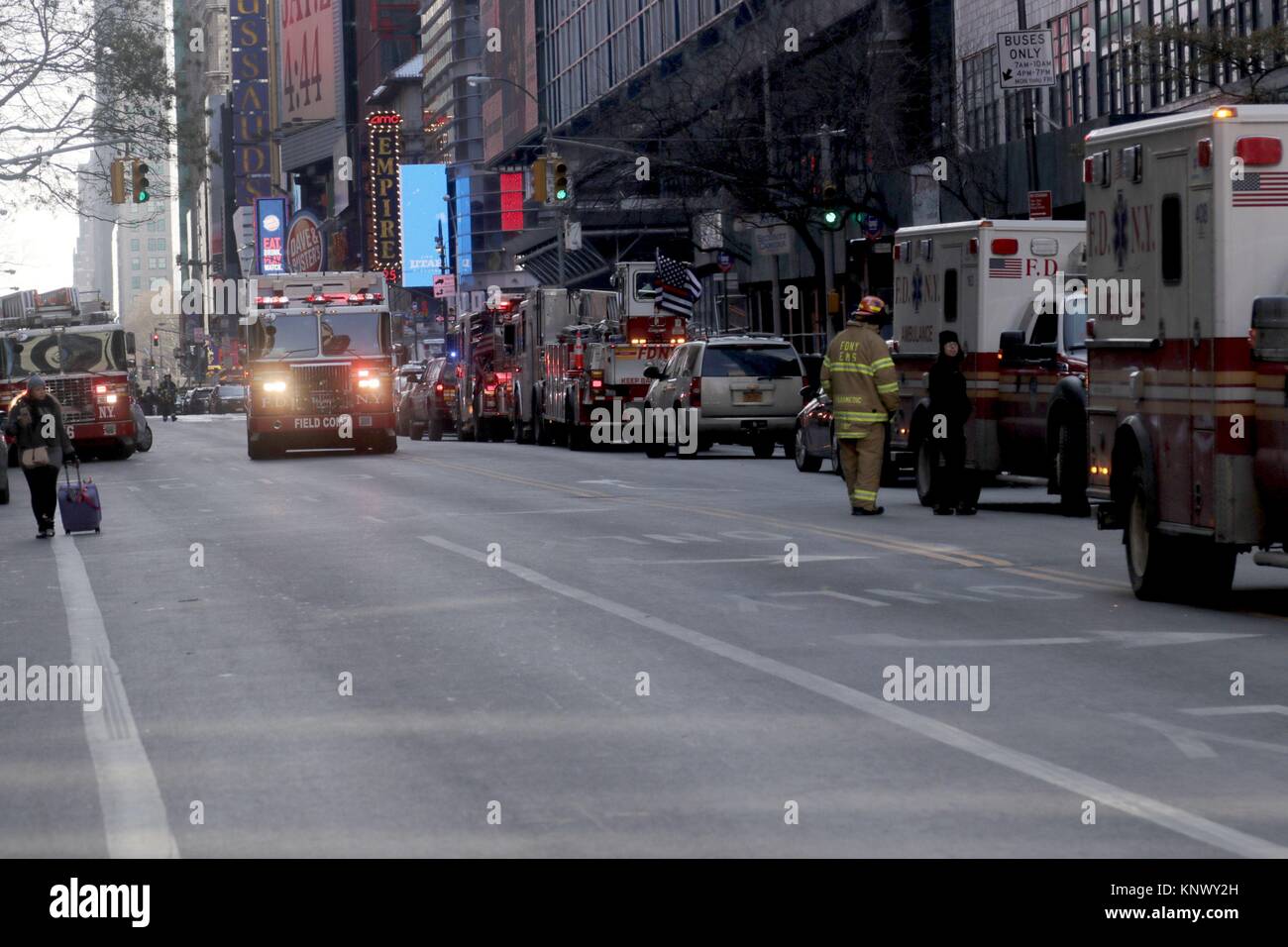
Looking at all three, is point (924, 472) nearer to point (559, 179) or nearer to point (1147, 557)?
point (1147, 557)

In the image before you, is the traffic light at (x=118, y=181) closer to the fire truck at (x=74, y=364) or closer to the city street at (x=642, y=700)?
the fire truck at (x=74, y=364)

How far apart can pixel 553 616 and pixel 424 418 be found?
147ft

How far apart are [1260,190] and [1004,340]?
792 centimetres

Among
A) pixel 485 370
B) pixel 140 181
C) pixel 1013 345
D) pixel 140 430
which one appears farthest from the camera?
pixel 485 370

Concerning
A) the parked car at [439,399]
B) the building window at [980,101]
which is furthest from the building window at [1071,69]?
the parked car at [439,399]

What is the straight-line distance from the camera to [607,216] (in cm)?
8450

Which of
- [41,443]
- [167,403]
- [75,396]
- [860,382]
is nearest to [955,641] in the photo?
[860,382]

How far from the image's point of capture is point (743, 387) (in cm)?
3456

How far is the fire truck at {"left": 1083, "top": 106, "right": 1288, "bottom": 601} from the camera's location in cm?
1247

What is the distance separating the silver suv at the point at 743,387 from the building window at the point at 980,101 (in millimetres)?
14268

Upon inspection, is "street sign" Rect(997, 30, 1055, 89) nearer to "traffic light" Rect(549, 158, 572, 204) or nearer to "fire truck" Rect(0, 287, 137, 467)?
"traffic light" Rect(549, 158, 572, 204)

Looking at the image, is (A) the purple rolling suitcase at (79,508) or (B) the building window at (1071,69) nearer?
(A) the purple rolling suitcase at (79,508)

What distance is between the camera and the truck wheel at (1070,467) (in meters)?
19.9
